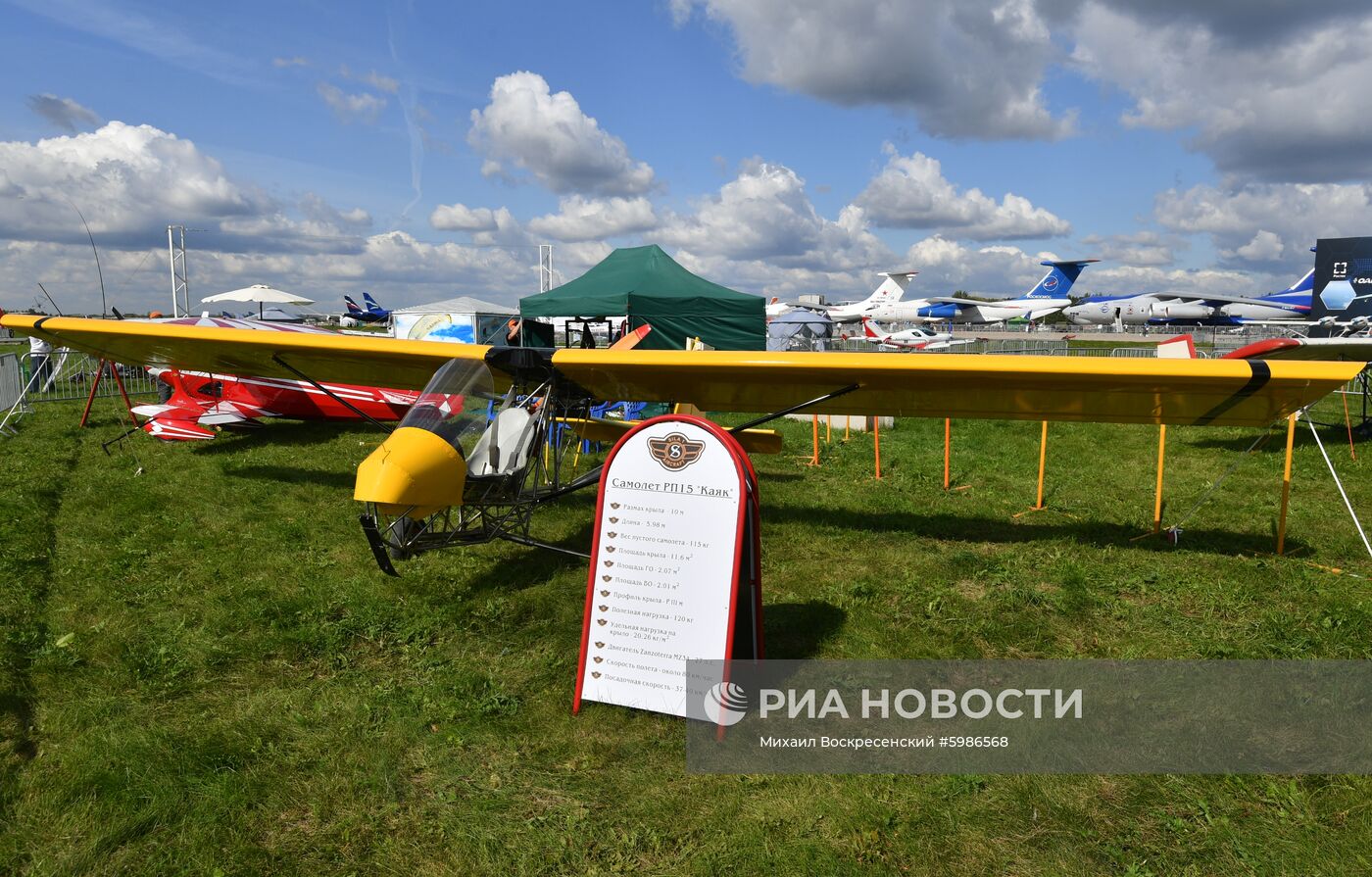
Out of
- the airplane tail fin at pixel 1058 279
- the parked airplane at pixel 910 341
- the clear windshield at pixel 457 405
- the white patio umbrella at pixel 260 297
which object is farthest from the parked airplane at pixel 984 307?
the clear windshield at pixel 457 405

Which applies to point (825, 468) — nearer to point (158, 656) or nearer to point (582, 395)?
point (582, 395)

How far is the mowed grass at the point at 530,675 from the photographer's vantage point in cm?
283

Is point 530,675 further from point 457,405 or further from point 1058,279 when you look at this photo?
point 1058,279

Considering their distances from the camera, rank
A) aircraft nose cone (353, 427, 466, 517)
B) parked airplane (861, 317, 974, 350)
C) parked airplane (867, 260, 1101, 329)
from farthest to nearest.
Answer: parked airplane (867, 260, 1101, 329) < parked airplane (861, 317, 974, 350) < aircraft nose cone (353, 427, 466, 517)

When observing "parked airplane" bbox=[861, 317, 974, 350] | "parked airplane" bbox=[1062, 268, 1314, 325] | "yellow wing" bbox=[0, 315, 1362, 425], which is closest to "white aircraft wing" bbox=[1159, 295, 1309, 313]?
"parked airplane" bbox=[1062, 268, 1314, 325]

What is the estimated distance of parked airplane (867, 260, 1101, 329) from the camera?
2667 inches

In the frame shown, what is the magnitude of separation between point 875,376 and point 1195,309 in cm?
6831

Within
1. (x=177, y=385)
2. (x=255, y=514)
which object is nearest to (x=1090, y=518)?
(x=255, y=514)

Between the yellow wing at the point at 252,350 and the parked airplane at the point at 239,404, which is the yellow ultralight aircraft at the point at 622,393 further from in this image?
the parked airplane at the point at 239,404

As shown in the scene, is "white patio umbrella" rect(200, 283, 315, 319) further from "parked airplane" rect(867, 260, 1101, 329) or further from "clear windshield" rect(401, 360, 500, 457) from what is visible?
"parked airplane" rect(867, 260, 1101, 329)

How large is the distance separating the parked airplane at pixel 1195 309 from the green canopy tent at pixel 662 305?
168ft

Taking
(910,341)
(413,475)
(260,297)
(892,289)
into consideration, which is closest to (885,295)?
(892,289)

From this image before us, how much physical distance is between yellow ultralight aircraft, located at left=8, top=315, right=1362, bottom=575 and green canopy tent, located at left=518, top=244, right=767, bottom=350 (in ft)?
29.2

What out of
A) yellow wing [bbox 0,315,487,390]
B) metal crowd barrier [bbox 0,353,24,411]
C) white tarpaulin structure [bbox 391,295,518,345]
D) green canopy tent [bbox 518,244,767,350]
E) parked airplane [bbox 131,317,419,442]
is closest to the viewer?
yellow wing [bbox 0,315,487,390]
